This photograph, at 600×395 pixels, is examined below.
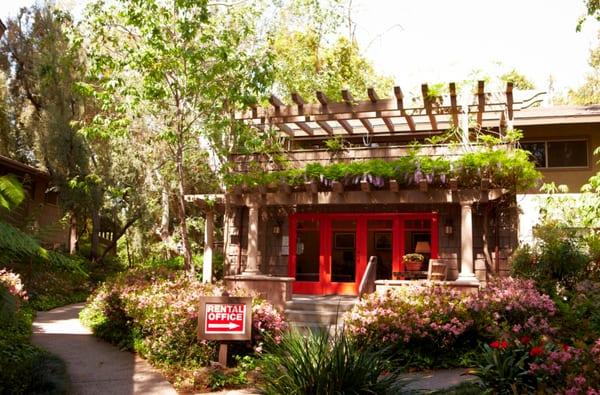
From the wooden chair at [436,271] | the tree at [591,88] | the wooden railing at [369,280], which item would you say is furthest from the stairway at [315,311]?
the tree at [591,88]

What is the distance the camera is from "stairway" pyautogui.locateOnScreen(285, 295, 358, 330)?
1098cm

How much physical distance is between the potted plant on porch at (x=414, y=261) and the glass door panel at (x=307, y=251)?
251 centimetres

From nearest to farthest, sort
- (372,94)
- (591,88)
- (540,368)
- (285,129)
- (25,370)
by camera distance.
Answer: (540,368)
(25,370)
(372,94)
(285,129)
(591,88)

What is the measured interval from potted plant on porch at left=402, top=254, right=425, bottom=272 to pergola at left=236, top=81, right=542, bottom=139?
3.33m

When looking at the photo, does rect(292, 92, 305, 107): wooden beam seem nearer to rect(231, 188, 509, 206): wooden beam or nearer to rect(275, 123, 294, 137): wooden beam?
rect(275, 123, 294, 137): wooden beam

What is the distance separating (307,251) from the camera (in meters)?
14.7

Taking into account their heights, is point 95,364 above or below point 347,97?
below

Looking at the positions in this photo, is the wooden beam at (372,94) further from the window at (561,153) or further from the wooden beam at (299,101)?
the window at (561,153)

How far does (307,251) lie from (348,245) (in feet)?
3.66

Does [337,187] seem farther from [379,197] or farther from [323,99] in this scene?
[323,99]

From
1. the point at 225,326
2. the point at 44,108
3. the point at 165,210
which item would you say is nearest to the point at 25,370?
the point at 225,326

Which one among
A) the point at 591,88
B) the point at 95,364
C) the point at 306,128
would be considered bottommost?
the point at 95,364

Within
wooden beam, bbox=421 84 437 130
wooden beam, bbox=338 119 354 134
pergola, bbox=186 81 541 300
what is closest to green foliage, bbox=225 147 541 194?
pergola, bbox=186 81 541 300

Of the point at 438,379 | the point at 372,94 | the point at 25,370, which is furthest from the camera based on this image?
the point at 372,94
